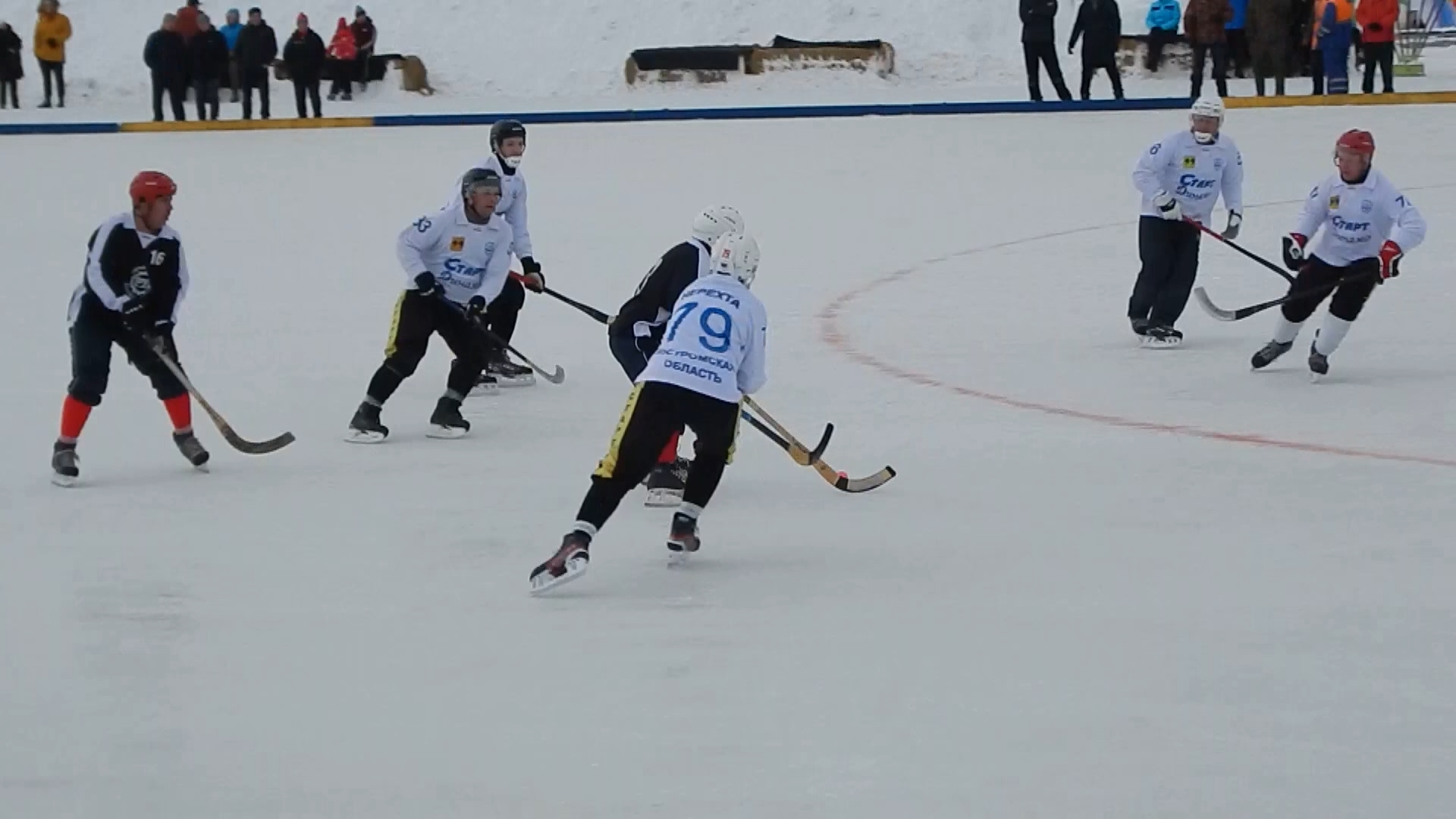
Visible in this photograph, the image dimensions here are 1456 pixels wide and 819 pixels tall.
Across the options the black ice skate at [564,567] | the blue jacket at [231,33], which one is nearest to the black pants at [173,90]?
the blue jacket at [231,33]

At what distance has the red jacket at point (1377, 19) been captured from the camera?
17.3 m

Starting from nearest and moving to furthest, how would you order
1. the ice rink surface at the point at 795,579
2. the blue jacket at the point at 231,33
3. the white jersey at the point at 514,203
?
the ice rink surface at the point at 795,579 → the white jersey at the point at 514,203 → the blue jacket at the point at 231,33

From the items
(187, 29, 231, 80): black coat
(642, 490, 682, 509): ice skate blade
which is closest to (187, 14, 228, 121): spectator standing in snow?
(187, 29, 231, 80): black coat

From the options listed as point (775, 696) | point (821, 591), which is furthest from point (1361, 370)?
point (775, 696)

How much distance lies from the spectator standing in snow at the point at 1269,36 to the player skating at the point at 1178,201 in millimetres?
9573

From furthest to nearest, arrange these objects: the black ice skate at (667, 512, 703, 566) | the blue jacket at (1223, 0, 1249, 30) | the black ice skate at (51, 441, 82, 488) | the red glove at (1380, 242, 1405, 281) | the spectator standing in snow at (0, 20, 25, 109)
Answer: the spectator standing in snow at (0, 20, 25, 109) < the blue jacket at (1223, 0, 1249, 30) < the red glove at (1380, 242, 1405, 281) < the black ice skate at (51, 441, 82, 488) < the black ice skate at (667, 512, 703, 566)

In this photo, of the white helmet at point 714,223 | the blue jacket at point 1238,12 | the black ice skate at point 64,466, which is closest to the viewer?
the white helmet at point 714,223

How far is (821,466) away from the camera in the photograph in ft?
19.2

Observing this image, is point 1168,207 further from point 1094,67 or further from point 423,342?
point 1094,67

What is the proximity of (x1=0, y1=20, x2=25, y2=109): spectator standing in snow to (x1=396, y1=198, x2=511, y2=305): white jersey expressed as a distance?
1640cm

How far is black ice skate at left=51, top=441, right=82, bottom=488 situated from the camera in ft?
21.0

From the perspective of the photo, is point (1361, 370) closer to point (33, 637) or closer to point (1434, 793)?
point (1434, 793)

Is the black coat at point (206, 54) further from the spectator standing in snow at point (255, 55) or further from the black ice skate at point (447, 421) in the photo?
the black ice skate at point (447, 421)

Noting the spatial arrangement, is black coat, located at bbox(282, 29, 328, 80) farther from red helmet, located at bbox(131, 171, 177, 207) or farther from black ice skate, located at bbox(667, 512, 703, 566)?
black ice skate, located at bbox(667, 512, 703, 566)
